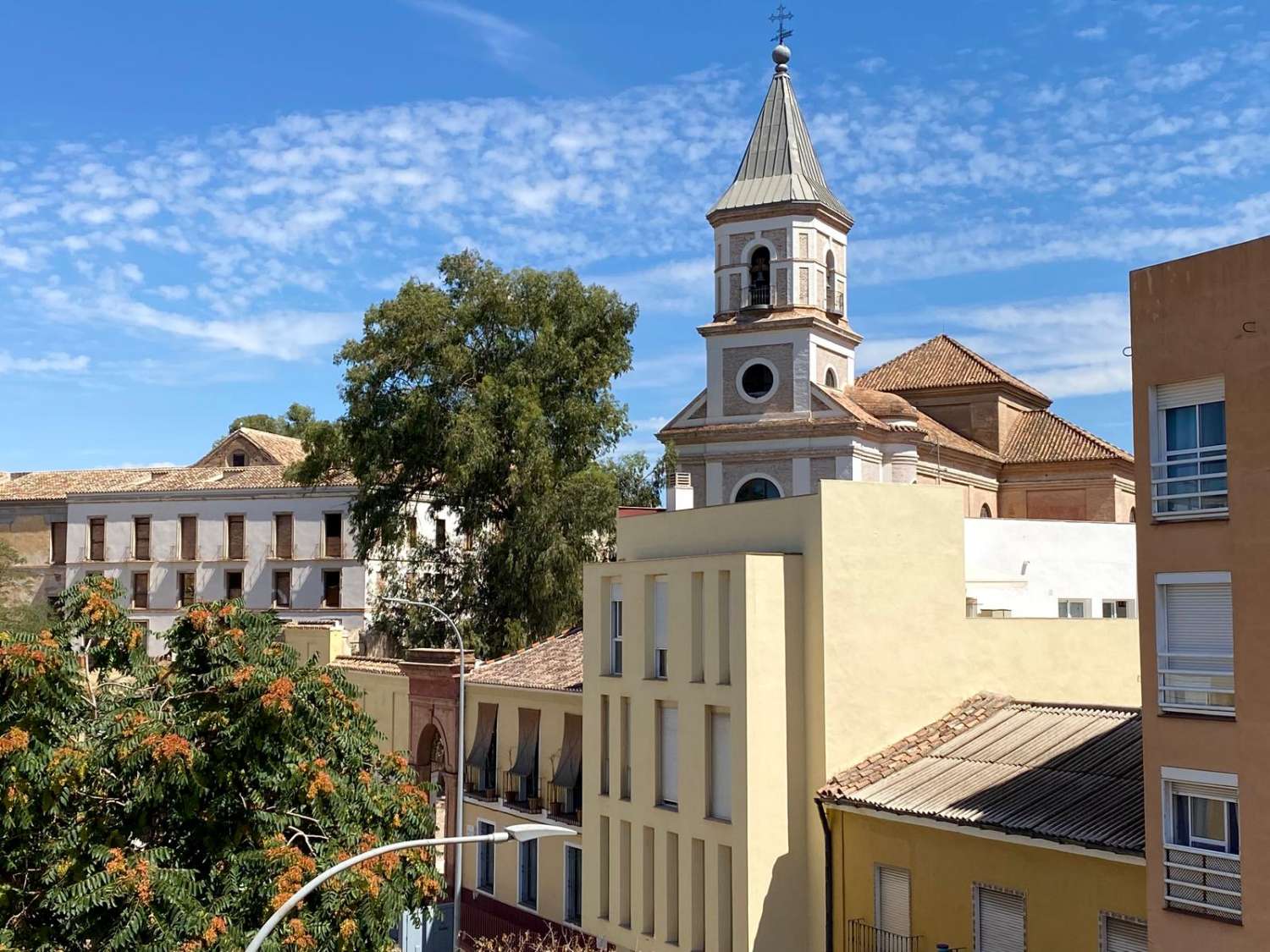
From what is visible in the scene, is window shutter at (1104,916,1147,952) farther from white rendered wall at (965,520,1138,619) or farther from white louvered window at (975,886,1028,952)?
white rendered wall at (965,520,1138,619)

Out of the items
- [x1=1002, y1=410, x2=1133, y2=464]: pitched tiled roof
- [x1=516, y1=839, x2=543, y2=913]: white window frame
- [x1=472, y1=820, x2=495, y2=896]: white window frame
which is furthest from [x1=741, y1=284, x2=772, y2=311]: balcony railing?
[x1=516, y1=839, x2=543, y2=913]: white window frame

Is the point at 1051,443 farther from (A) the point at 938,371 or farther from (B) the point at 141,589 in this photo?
(B) the point at 141,589

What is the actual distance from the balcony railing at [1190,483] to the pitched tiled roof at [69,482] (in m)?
61.2

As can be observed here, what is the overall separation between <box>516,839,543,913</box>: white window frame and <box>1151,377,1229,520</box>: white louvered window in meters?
20.7

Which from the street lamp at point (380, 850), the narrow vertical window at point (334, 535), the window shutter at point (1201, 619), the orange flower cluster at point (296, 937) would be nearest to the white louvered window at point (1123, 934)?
the window shutter at point (1201, 619)

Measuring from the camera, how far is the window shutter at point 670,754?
26797 mm

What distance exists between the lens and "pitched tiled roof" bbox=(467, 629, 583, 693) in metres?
34.9

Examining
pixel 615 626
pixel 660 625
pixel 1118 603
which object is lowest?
pixel 1118 603

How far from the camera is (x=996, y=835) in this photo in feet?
67.7

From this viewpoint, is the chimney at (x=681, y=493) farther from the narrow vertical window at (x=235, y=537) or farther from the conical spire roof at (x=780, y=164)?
the narrow vertical window at (x=235, y=537)

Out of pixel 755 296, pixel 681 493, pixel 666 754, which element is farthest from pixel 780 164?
Result: pixel 666 754

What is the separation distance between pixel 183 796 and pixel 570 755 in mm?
15169

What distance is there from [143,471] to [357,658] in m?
29.4

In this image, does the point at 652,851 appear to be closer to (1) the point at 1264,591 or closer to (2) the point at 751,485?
(1) the point at 1264,591
